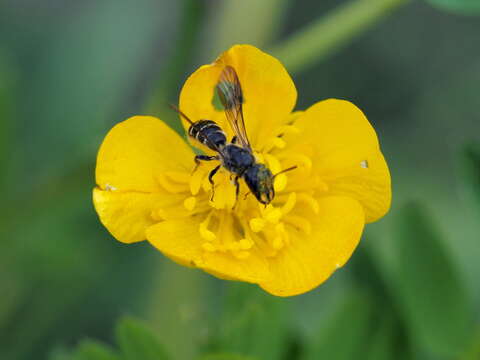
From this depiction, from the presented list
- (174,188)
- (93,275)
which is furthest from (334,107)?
(93,275)

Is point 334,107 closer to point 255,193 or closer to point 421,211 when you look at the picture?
point 255,193

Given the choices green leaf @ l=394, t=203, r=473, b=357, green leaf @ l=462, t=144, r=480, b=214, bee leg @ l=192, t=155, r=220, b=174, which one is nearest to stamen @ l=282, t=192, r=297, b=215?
bee leg @ l=192, t=155, r=220, b=174

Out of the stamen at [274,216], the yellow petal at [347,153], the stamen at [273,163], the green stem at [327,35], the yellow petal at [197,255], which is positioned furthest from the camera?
the green stem at [327,35]

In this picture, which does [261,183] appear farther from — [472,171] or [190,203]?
[472,171]

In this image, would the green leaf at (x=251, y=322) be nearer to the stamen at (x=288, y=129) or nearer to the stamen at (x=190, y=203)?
the stamen at (x=190, y=203)

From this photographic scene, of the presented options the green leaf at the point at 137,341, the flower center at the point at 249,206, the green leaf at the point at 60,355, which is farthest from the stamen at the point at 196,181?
the green leaf at the point at 60,355

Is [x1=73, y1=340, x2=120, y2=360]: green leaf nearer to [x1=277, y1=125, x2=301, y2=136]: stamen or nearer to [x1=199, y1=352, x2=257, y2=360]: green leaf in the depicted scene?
[x1=199, y1=352, x2=257, y2=360]: green leaf

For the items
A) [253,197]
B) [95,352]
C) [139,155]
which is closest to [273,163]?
[253,197]
